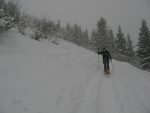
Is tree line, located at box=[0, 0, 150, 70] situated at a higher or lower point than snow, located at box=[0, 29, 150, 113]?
higher

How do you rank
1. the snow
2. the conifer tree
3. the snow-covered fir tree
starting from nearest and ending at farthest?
the snow < the snow-covered fir tree < the conifer tree

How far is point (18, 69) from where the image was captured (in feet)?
19.5

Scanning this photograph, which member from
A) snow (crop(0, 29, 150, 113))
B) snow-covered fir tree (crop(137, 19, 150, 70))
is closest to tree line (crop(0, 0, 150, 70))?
snow-covered fir tree (crop(137, 19, 150, 70))

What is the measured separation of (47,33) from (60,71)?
9.47 meters

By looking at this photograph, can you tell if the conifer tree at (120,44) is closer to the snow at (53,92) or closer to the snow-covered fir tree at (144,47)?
→ the snow-covered fir tree at (144,47)

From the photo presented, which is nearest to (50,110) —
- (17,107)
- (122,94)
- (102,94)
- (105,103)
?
(17,107)

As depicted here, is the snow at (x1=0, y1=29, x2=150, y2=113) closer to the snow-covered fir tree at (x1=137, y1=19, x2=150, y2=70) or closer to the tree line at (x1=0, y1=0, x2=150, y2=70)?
the tree line at (x1=0, y1=0, x2=150, y2=70)

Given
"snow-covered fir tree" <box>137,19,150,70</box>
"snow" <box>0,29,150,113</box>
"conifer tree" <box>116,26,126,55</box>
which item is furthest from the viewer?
"conifer tree" <box>116,26,126,55</box>

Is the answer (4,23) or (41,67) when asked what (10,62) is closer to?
(41,67)

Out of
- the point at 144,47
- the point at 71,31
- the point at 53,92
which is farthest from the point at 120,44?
the point at 53,92

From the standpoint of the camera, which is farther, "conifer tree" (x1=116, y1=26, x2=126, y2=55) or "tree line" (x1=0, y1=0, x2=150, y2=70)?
"conifer tree" (x1=116, y1=26, x2=126, y2=55)

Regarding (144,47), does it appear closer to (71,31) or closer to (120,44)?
(120,44)

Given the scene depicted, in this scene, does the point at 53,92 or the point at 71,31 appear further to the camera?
the point at 71,31

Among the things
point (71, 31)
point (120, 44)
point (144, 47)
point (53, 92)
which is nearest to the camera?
point (53, 92)
